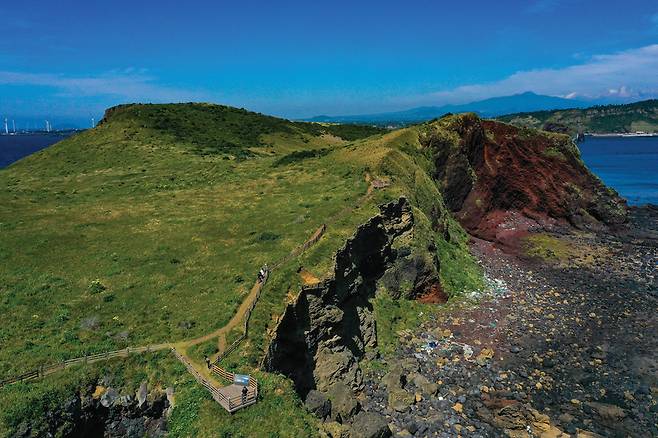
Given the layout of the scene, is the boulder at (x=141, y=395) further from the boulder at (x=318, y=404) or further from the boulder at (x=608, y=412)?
the boulder at (x=608, y=412)

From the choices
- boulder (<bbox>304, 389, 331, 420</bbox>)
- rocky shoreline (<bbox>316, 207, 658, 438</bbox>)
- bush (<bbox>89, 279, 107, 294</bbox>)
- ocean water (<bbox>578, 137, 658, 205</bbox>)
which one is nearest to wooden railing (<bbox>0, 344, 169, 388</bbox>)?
bush (<bbox>89, 279, 107, 294</bbox>)

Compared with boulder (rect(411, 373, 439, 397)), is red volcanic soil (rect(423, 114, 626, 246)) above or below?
above

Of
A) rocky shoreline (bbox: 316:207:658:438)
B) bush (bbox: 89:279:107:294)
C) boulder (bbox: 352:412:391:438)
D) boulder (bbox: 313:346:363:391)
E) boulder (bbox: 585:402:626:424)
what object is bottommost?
boulder (bbox: 585:402:626:424)

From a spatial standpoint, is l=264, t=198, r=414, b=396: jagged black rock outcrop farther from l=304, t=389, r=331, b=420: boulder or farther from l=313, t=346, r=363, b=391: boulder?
l=304, t=389, r=331, b=420: boulder

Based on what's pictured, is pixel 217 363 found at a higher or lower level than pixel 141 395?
higher

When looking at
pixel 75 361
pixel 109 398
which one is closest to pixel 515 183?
pixel 109 398

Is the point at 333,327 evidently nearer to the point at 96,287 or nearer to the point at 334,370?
the point at 334,370

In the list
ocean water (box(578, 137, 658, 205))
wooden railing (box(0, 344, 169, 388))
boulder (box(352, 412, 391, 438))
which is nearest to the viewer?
wooden railing (box(0, 344, 169, 388))
